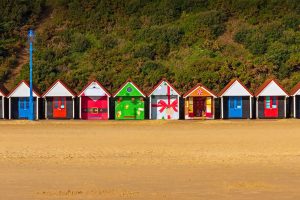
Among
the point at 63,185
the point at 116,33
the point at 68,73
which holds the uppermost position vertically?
the point at 116,33

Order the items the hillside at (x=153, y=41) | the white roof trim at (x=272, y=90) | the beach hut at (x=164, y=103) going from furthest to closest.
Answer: the hillside at (x=153, y=41) < the beach hut at (x=164, y=103) < the white roof trim at (x=272, y=90)

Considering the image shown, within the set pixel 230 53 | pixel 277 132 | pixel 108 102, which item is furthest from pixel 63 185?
pixel 230 53

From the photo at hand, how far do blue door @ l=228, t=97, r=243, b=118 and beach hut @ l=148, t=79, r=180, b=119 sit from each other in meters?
3.32

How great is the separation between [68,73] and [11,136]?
28211 millimetres

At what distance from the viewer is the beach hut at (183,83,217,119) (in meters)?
35.7

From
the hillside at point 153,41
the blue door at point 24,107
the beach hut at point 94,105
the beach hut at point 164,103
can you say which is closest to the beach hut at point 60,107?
the beach hut at point 94,105

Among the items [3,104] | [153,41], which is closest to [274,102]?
[3,104]

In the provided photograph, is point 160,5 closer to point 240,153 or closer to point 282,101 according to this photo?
point 282,101

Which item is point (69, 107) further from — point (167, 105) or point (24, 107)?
point (167, 105)

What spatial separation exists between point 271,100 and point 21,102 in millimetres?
15770

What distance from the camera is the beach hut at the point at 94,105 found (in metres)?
35.5

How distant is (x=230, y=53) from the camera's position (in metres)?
54.0

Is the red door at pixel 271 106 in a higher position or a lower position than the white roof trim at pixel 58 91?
lower

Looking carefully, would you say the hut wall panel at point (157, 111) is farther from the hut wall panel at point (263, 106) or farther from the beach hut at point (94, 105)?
the hut wall panel at point (263, 106)
